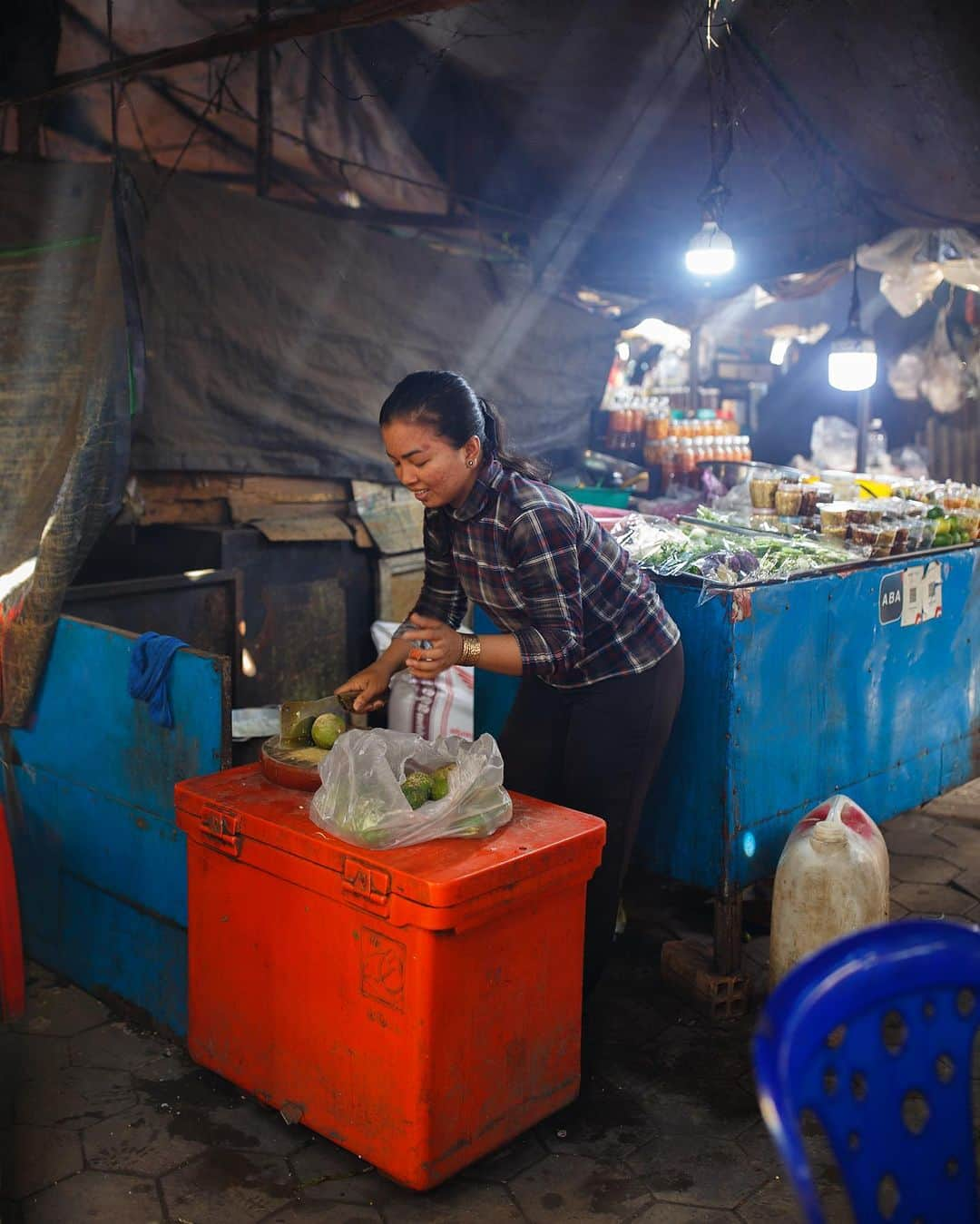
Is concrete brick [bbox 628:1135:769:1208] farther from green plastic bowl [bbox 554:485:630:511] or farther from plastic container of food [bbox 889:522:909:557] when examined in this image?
green plastic bowl [bbox 554:485:630:511]

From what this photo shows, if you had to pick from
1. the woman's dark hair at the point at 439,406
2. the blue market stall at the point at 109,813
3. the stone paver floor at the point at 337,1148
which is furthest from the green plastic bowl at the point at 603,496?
the woman's dark hair at the point at 439,406

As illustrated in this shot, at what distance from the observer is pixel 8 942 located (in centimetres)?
319

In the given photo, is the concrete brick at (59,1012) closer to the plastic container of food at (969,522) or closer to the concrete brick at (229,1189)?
the concrete brick at (229,1189)

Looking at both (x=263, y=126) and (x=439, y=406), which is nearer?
(x=439, y=406)

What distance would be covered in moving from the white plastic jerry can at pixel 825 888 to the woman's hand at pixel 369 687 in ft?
4.64

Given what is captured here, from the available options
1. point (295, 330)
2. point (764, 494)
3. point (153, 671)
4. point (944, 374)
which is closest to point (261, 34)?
point (295, 330)

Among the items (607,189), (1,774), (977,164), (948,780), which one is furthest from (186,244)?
(948,780)

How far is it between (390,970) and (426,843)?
12.3 inches

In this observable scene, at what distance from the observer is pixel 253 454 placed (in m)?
5.89

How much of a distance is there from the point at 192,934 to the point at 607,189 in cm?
555

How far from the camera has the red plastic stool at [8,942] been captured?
125 inches

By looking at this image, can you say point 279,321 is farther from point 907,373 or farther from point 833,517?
point 907,373

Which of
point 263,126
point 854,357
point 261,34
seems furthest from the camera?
point 854,357

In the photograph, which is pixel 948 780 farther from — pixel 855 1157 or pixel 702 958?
pixel 855 1157
